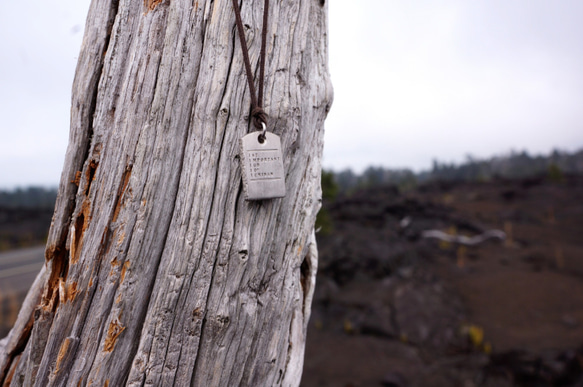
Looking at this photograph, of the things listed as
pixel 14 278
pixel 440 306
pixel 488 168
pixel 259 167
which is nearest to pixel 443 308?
pixel 440 306

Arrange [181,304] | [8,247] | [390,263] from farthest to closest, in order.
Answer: [8,247]
[390,263]
[181,304]

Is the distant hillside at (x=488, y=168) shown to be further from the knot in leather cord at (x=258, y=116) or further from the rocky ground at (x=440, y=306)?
the knot in leather cord at (x=258, y=116)

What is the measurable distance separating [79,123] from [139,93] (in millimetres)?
341

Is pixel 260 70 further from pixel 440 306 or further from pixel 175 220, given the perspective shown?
pixel 440 306

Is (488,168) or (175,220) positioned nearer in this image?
(175,220)

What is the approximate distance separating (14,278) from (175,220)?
1466 cm

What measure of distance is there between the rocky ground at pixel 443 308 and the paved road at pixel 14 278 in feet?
22.7

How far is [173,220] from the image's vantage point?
4.30 ft

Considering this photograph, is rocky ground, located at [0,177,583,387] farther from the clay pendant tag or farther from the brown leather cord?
the brown leather cord

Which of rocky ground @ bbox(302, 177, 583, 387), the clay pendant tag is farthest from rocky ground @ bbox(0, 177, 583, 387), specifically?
the clay pendant tag

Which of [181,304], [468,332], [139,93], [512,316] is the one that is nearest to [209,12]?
[139,93]

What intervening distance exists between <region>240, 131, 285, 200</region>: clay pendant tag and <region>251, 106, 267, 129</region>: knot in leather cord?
5 centimetres

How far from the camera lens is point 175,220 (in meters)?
1.31

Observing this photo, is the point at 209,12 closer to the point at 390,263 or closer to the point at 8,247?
the point at 390,263
